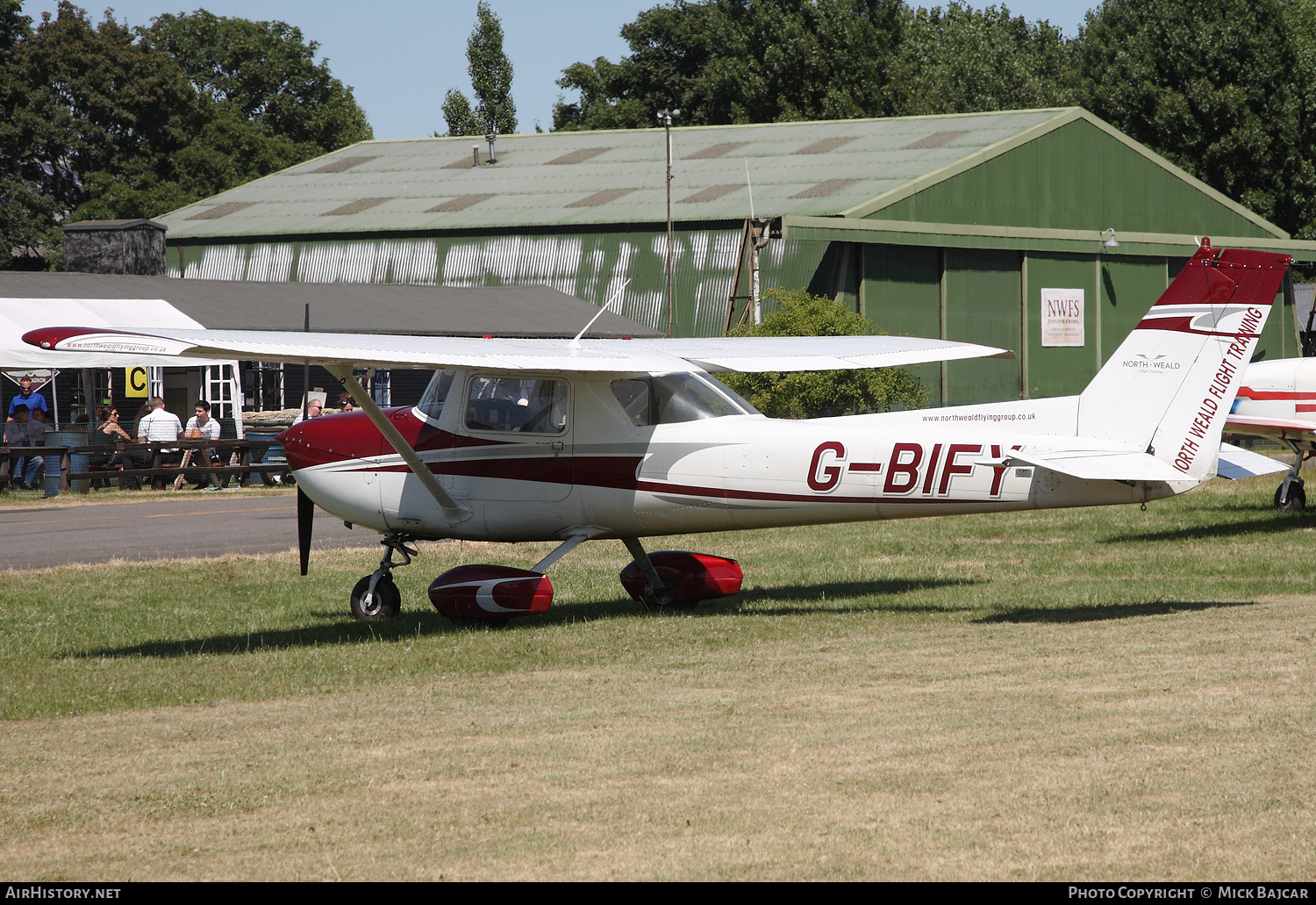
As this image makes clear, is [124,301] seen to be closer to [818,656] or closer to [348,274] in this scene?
[348,274]

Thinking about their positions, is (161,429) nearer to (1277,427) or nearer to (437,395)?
(437,395)

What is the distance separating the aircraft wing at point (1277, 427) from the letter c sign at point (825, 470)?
968cm

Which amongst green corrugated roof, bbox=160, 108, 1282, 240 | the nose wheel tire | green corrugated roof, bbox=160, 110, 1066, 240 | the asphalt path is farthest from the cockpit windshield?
green corrugated roof, bbox=160, 110, 1066, 240

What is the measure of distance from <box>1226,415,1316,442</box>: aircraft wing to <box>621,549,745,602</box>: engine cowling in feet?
30.6

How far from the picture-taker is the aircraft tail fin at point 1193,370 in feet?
33.7

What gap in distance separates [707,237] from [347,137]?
48304 mm

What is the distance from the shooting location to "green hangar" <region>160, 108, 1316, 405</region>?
3666cm

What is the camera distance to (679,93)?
75.6m

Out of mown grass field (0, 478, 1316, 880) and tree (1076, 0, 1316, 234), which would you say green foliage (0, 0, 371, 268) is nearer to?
tree (1076, 0, 1316, 234)

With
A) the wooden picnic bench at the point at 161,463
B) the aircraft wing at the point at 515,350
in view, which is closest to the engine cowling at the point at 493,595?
the aircraft wing at the point at 515,350

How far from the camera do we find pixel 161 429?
26.5m

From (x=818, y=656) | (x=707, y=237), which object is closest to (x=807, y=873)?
(x=818, y=656)

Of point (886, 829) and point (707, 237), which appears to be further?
point (707, 237)

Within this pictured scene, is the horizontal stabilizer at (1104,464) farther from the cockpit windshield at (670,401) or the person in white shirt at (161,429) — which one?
the person in white shirt at (161,429)
